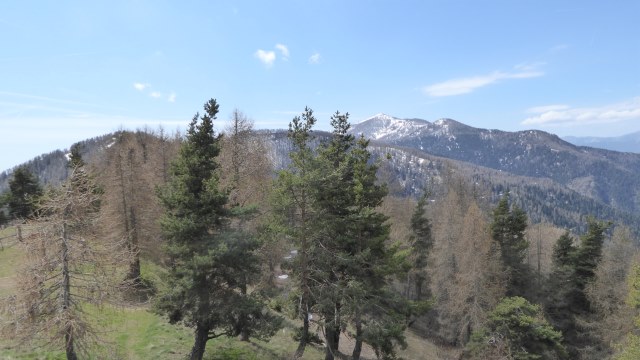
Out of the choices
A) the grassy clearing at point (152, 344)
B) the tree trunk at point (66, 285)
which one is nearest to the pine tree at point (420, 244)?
the grassy clearing at point (152, 344)

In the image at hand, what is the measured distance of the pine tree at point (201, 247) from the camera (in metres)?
15.9

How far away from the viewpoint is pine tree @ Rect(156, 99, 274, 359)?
1591cm

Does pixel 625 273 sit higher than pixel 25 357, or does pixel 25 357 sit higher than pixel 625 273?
pixel 25 357

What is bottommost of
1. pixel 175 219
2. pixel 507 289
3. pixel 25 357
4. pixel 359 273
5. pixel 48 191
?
pixel 507 289

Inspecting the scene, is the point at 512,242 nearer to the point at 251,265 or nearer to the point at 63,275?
the point at 251,265

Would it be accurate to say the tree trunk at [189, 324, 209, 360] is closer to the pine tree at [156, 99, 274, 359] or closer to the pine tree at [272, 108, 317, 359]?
the pine tree at [156, 99, 274, 359]

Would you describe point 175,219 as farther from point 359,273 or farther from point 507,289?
point 507,289

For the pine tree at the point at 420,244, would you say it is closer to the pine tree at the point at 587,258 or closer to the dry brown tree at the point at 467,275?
the dry brown tree at the point at 467,275

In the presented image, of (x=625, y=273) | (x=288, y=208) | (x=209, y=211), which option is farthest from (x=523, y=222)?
(x=209, y=211)

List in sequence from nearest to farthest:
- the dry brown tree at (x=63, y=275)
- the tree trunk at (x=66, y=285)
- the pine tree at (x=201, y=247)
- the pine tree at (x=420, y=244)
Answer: the dry brown tree at (x=63, y=275) → the tree trunk at (x=66, y=285) → the pine tree at (x=201, y=247) → the pine tree at (x=420, y=244)

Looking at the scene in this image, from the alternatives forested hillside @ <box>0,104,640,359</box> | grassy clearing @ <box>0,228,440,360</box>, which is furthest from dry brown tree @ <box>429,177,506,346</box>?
grassy clearing @ <box>0,228,440,360</box>

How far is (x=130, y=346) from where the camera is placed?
19484mm

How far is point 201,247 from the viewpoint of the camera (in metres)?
16.3

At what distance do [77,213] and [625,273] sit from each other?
133ft
